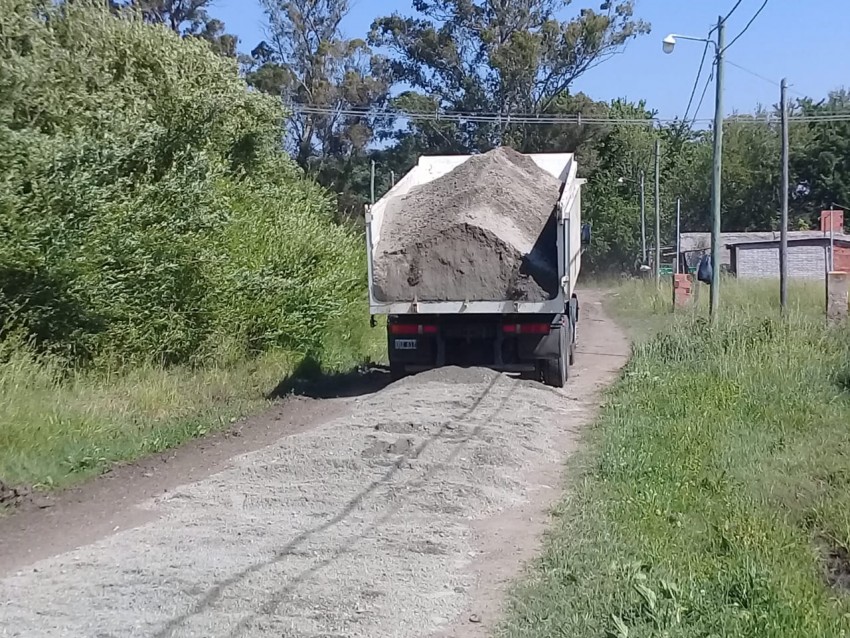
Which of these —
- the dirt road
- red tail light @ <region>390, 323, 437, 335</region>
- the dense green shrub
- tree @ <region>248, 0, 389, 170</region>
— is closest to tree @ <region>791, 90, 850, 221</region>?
tree @ <region>248, 0, 389, 170</region>

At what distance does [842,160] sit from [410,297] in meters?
47.4

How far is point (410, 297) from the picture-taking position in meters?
13.8

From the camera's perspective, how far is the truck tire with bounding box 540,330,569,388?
14367mm

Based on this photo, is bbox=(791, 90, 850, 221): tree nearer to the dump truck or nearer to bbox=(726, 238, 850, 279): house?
bbox=(726, 238, 850, 279): house

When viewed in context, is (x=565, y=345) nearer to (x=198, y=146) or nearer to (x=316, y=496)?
(x=198, y=146)

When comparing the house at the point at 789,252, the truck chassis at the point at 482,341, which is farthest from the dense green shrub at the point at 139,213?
the house at the point at 789,252

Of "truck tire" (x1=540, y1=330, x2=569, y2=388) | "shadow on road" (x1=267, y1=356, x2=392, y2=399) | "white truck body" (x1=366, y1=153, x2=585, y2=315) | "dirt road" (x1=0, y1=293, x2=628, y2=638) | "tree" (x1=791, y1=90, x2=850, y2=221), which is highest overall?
"tree" (x1=791, y1=90, x2=850, y2=221)

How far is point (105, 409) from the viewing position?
11539 mm

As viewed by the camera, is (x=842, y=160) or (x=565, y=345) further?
(x=842, y=160)

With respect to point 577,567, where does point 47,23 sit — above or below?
above

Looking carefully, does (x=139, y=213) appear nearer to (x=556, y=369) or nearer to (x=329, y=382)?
(x=329, y=382)

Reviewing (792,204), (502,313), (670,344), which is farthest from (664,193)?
(502,313)

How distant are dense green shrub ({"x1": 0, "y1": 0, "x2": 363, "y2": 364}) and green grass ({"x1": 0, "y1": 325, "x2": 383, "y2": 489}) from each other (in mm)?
543

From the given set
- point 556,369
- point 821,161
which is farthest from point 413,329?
point 821,161
